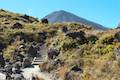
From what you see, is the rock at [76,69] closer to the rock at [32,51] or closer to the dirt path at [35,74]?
the dirt path at [35,74]

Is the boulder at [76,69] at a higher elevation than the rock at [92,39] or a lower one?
lower

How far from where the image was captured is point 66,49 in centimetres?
4475

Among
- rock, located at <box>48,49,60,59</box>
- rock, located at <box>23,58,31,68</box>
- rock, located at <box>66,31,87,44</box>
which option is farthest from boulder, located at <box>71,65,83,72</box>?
rock, located at <box>66,31,87,44</box>

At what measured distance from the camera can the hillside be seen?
34688 mm

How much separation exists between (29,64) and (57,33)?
12398 millimetres

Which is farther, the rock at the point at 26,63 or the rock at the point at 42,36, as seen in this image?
the rock at the point at 42,36

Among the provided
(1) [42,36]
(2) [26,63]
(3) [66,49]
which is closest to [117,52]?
(3) [66,49]

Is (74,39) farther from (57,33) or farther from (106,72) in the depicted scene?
(106,72)

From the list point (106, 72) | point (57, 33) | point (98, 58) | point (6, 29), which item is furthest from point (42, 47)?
point (106, 72)

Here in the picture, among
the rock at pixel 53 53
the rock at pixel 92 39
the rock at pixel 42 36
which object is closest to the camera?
the rock at pixel 53 53

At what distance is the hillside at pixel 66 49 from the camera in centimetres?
3469

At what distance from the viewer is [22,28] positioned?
2420 inches

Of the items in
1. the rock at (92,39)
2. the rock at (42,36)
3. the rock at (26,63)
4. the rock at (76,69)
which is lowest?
the rock at (26,63)

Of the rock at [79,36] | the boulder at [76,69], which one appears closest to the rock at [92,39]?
the rock at [79,36]
